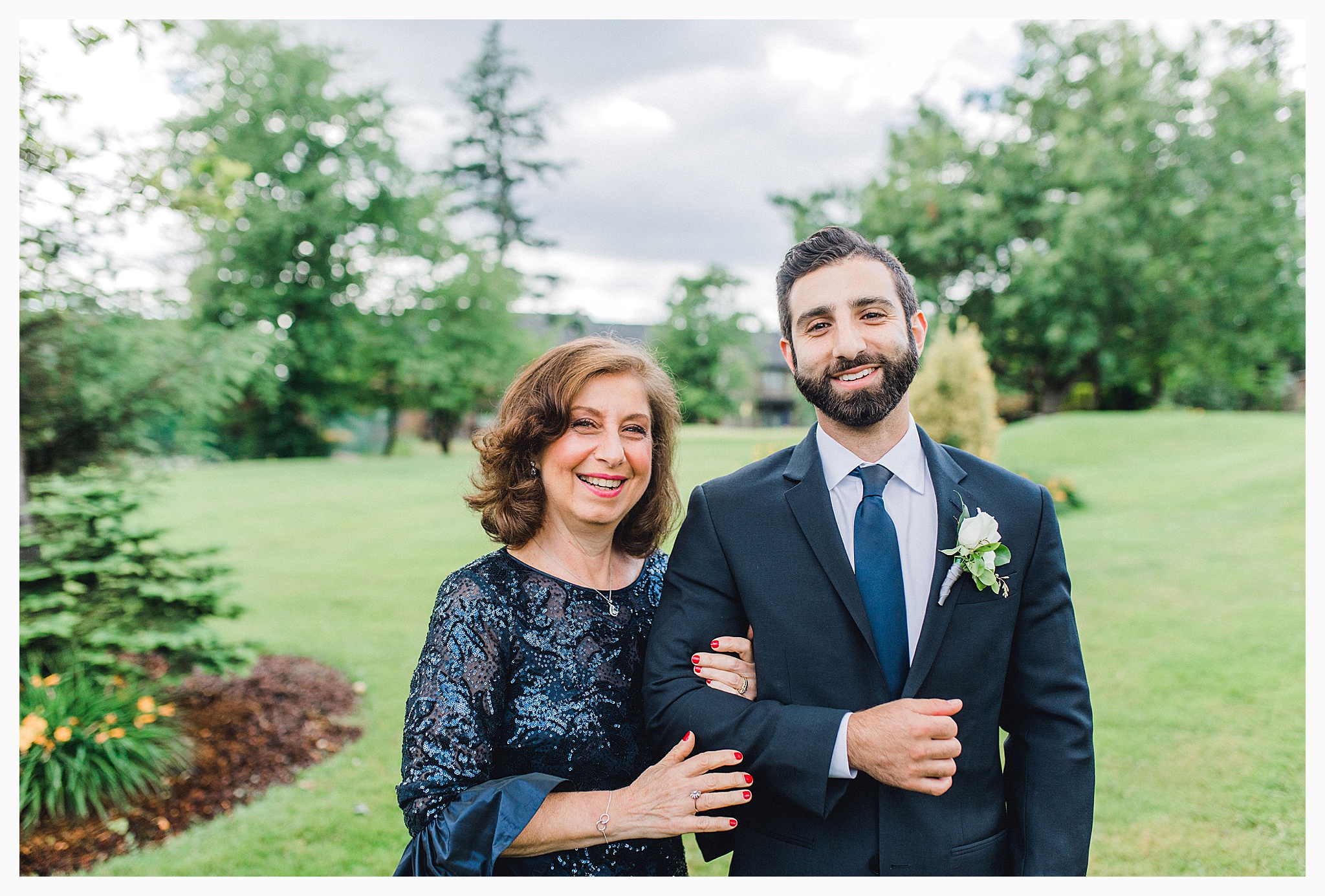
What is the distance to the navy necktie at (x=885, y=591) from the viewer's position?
2.11 m

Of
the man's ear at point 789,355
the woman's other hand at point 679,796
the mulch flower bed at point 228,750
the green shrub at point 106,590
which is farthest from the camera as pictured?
the green shrub at point 106,590


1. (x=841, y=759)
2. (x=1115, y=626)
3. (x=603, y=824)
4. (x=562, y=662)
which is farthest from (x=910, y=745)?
(x=1115, y=626)

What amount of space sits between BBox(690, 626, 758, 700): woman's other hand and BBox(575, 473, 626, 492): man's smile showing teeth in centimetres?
54

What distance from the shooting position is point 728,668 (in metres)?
2.14

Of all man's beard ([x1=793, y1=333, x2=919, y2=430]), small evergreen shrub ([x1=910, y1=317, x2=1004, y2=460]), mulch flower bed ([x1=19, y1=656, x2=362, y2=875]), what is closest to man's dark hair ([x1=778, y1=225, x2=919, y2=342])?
man's beard ([x1=793, y1=333, x2=919, y2=430])

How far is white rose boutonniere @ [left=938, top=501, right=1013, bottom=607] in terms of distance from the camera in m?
2.03

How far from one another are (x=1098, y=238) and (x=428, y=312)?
2321 cm

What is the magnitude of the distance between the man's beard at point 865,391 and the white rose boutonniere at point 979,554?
1.22 ft

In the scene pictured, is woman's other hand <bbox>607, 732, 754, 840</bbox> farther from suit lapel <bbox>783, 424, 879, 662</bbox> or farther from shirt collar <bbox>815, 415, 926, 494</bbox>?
shirt collar <bbox>815, 415, 926, 494</bbox>

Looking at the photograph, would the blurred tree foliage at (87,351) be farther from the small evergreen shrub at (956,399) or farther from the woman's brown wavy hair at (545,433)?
the small evergreen shrub at (956,399)

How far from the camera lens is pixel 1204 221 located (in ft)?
87.6

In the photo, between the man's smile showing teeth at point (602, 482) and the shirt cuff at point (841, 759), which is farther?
the man's smile showing teeth at point (602, 482)

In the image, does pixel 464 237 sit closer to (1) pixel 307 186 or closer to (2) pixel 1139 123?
(1) pixel 307 186

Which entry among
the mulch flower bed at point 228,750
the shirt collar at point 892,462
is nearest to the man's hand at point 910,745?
the shirt collar at point 892,462
